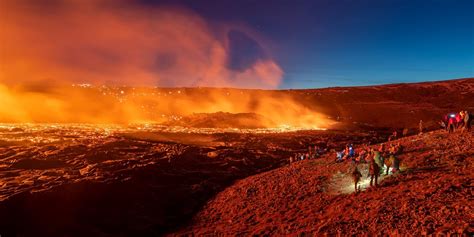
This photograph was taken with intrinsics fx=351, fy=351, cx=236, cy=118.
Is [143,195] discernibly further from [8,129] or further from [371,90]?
[371,90]

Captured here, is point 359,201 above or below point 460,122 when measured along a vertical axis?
below

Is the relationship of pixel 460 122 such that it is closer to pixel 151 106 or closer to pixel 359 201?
pixel 359 201

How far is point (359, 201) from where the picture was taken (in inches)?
635

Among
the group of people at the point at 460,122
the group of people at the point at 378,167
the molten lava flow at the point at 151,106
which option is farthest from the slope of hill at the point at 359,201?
the molten lava flow at the point at 151,106

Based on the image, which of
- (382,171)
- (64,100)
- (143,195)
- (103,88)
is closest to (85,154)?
(143,195)

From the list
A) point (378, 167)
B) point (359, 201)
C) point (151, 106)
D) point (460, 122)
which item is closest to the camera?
point (359, 201)

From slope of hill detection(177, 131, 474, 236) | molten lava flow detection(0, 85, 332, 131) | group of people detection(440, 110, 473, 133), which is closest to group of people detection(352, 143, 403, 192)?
slope of hill detection(177, 131, 474, 236)

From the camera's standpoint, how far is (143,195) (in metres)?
26.1

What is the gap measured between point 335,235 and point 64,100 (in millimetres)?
103087

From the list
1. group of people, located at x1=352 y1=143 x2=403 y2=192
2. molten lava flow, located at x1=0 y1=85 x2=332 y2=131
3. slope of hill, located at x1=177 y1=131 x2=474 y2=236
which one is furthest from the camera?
molten lava flow, located at x1=0 y1=85 x2=332 y2=131

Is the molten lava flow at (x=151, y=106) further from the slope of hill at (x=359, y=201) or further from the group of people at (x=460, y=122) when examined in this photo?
the slope of hill at (x=359, y=201)

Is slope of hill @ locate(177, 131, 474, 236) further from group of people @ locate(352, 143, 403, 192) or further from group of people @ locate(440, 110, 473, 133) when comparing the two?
group of people @ locate(440, 110, 473, 133)

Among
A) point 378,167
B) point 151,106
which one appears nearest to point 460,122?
point 378,167

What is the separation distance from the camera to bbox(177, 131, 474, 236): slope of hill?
42.7ft
